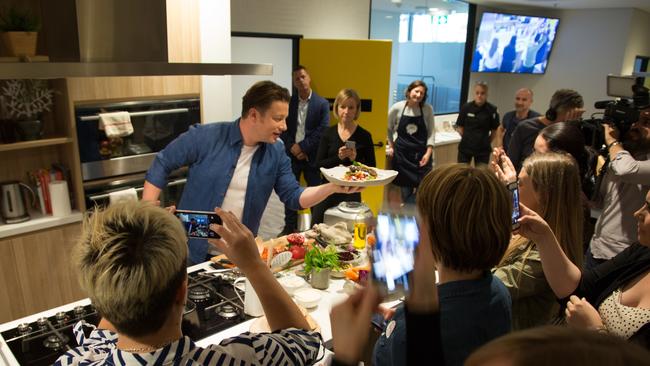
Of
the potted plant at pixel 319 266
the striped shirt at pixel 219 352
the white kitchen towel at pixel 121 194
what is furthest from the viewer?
the white kitchen towel at pixel 121 194

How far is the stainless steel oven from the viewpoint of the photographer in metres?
3.21

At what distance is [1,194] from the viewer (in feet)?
9.92

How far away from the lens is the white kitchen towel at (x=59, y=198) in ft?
10.3

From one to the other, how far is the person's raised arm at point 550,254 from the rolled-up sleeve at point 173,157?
1.66 m

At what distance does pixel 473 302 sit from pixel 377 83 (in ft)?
14.2

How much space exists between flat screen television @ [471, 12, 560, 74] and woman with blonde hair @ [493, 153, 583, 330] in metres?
6.03

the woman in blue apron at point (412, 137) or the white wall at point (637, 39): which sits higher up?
the white wall at point (637, 39)

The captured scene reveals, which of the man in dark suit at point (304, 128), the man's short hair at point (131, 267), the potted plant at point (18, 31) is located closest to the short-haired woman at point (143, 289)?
the man's short hair at point (131, 267)

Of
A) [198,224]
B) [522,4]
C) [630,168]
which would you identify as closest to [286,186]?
[198,224]

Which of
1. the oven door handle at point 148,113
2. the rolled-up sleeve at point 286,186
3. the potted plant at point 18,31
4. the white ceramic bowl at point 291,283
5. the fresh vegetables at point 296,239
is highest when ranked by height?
the potted plant at point 18,31

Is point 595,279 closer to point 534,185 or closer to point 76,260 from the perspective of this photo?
point 534,185

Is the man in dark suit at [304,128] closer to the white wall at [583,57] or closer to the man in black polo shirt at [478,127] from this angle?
the man in black polo shirt at [478,127]

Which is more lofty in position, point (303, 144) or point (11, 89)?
point (11, 89)

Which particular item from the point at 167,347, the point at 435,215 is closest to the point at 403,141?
the point at 435,215
